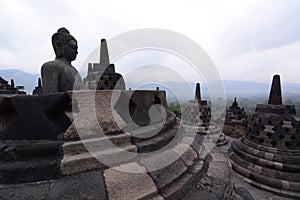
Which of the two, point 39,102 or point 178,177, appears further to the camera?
point 178,177

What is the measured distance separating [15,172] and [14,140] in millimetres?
286

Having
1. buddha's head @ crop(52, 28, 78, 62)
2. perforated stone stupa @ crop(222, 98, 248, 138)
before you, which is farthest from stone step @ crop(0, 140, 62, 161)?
perforated stone stupa @ crop(222, 98, 248, 138)

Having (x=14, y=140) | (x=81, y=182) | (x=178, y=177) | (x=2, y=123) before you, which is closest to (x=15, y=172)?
(x=14, y=140)

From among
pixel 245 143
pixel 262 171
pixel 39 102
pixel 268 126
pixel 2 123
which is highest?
pixel 39 102

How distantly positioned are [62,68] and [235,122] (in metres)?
8.81

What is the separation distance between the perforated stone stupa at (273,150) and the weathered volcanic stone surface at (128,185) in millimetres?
4055

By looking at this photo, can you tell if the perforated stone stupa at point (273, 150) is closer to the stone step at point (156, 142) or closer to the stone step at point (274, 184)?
the stone step at point (274, 184)

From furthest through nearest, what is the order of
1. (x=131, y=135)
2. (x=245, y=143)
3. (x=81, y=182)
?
(x=245, y=143)
(x=131, y=135)
(x=81, y=182)

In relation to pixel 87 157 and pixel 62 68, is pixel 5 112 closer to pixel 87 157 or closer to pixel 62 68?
pixel 62 68

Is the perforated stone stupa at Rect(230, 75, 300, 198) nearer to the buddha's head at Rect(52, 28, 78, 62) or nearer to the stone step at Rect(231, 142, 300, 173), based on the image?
the stone step at Rect(231, 142, 300, 173)

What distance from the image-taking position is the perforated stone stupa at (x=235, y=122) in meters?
8.55

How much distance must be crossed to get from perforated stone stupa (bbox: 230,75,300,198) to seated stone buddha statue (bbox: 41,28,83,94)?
14.9 feet

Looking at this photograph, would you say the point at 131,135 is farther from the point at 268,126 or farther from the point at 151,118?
the point at 268,126

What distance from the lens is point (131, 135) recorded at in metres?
1.50
